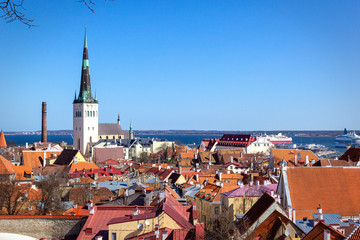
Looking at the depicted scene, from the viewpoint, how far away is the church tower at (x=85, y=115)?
10269cm

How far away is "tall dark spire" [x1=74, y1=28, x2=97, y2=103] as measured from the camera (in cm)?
10125

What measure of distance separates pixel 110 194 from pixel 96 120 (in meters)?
74.8

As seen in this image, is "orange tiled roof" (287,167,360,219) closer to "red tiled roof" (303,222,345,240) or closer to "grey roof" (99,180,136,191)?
"red tiled roof" (303,222,345,240)

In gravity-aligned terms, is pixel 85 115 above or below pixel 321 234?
above

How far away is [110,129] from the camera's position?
115062mm

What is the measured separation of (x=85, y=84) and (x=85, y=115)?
6479mm

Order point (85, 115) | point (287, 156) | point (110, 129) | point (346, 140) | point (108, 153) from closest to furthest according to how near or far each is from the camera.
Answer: point (287, 156) < point (108, 153) < point (85, 115) < point (110, 129) < point (346, 140)

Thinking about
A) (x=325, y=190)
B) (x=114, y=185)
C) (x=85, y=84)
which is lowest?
(x=114, y=185)

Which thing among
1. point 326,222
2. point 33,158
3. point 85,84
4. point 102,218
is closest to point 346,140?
point 85,84

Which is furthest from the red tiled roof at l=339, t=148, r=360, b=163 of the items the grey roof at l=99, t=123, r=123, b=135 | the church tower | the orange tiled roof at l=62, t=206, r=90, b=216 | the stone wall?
the grey roof at l=99, t=123, r=123, b=135

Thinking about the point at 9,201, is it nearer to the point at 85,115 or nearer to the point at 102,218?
the point at 102,218

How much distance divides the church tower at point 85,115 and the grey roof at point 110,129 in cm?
781

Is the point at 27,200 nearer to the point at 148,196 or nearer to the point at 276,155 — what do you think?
the point at 148,196

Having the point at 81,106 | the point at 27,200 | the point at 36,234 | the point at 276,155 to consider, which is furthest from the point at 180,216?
the point at 81,106
